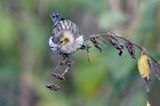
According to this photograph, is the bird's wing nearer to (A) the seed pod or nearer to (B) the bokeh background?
(A) the seed pod

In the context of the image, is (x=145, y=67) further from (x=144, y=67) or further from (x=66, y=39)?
(x=66, y=39)

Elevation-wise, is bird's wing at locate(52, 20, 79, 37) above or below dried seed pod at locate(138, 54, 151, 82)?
above

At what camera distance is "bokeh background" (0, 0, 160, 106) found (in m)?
2.31

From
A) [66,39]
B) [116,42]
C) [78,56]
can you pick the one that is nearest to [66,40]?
[66,39]

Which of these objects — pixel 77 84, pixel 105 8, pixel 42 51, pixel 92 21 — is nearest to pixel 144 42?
pixel 105 8

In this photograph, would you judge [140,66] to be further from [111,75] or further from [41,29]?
[41,29]

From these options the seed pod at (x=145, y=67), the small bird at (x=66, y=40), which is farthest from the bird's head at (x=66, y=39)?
the seed pod at (x=145, y=67)

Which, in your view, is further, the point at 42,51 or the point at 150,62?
the point at 42,51

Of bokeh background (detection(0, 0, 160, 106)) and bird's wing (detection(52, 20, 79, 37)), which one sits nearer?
bird's wing (detection(52, 20, 79, 37))

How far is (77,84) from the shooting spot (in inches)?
117

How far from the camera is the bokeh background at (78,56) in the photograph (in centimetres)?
231

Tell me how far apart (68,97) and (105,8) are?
628 mm

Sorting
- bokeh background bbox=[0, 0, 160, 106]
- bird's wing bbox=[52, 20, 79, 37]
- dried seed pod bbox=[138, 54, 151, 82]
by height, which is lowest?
dried seed pod bbox=[138, 54, 151, 82]

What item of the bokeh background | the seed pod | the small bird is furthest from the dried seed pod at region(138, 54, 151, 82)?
the bokeh background
